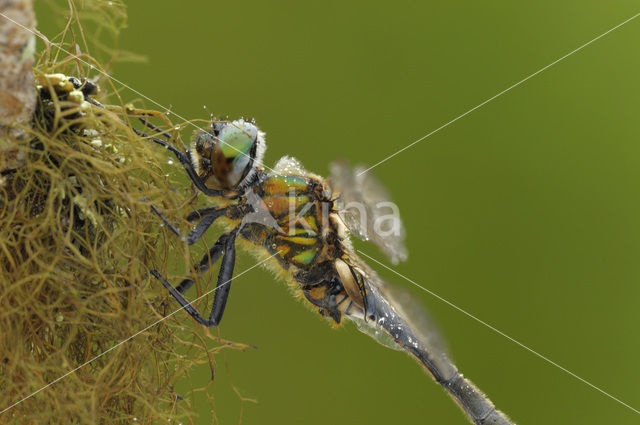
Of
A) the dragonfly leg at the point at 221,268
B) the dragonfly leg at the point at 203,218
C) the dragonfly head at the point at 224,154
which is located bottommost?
the dragonfly leg at the point at 221,268

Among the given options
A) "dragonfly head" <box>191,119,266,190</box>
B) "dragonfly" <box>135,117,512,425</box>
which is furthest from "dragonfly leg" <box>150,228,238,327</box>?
"dragonfly head" <box>191,119,266,190</box>

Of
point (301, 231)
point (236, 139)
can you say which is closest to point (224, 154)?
point (236, 139)

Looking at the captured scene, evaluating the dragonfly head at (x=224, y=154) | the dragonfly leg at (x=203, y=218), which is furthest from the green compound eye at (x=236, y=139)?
the dragonfly leg at (x=203, y=218)

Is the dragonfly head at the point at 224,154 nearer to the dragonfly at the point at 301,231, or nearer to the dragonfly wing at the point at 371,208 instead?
the dragonfly at the point at 301,231

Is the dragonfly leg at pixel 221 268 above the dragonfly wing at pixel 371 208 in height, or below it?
below

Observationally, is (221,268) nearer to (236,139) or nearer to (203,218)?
(203,218)

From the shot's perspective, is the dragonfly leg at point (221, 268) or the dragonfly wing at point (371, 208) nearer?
the dragonfly wing at point (371, 208)

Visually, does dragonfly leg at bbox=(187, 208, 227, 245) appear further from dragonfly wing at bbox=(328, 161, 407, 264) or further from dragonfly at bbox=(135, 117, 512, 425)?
dragonfly wing at bbox=(328, 161, 407, 264)

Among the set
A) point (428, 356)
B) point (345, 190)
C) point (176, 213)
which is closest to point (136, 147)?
point (176, 213)
